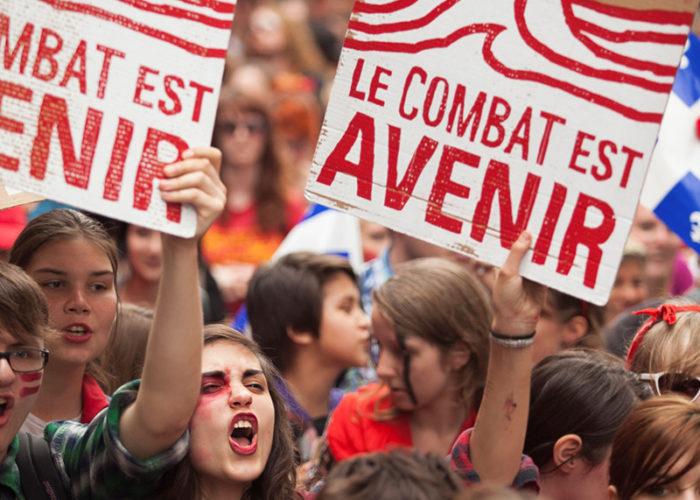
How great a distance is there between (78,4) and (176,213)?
1.71 feet

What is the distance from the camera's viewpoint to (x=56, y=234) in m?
3.91

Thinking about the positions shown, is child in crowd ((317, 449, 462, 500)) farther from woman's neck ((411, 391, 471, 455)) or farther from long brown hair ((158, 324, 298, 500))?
Result: woman's neck ((411, 391, 471, 455))

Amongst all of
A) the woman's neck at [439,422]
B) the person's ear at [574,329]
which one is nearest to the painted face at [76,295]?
the woman's neck at [439,422]

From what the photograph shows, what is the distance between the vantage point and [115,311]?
13.1 ft

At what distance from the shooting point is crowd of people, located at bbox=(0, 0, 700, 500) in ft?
10.1

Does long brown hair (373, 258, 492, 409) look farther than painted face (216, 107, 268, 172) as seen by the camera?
No

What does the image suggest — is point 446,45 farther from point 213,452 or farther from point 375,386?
point 375,386

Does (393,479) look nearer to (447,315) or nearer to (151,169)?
(151,169)

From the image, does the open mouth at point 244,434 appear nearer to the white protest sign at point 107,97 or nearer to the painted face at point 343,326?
the white protest sign at point 107,97

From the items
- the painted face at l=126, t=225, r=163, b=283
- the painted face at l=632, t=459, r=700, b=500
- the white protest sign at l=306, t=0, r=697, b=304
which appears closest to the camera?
the painted face at l=632, t=459, r=700, b=500

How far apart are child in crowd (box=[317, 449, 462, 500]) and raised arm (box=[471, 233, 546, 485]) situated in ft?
2.04

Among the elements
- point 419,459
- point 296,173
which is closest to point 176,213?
point 419,459

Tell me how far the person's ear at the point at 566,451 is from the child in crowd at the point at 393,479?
3.94 feet

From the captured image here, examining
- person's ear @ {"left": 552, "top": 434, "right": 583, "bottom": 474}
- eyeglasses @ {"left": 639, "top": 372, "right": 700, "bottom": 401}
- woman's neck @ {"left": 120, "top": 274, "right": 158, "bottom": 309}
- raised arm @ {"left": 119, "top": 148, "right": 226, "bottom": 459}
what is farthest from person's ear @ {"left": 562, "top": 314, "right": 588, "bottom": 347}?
raised arm @ {"left": 119, "top": 148, "right": 226, "bottom": 459}
